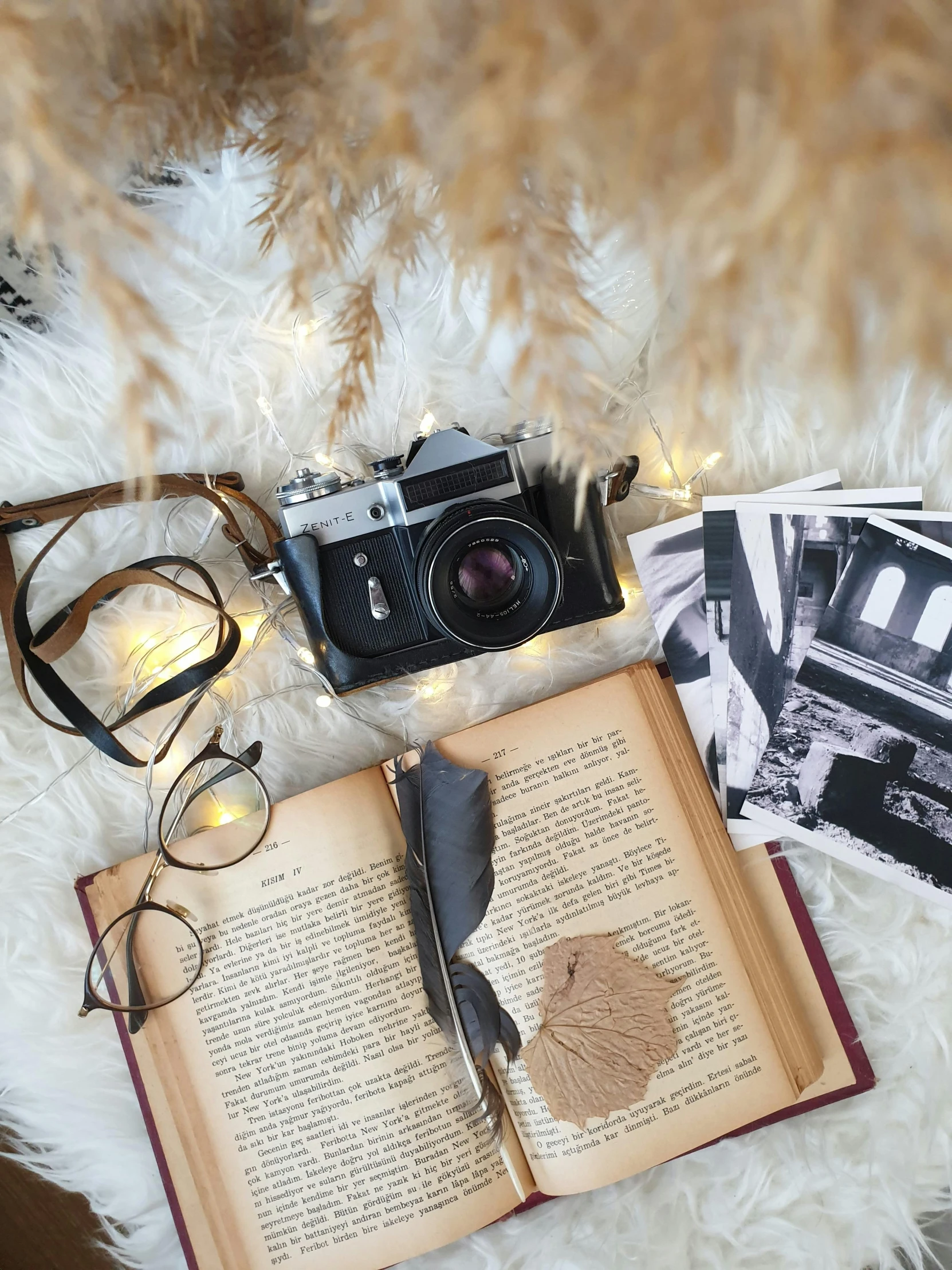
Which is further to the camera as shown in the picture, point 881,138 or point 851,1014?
point 851,1014

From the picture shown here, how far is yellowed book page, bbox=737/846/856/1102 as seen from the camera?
662 millimetres

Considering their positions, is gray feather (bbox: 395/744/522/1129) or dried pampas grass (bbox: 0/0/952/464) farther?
gray feather (bbox: 395/744/522/1129)

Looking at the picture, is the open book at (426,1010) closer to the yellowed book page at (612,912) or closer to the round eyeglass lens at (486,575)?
the yellowed book page at (612,912)

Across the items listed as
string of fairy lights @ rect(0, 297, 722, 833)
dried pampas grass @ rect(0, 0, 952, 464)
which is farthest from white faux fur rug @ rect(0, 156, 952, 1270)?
dried pampas grass @ rect(0, 0, 952, 464)

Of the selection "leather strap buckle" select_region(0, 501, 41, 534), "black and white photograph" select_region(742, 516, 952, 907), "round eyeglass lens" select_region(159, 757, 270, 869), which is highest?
"leather strap buckle" select_region(0, 501, 41, 534)

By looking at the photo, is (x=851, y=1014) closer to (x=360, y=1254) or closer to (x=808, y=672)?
(x=808, y=672)

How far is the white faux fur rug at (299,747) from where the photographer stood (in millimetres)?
659

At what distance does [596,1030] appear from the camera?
24.7 inches

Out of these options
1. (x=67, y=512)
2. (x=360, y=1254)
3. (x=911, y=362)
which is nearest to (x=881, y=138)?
(x=911, y=362)

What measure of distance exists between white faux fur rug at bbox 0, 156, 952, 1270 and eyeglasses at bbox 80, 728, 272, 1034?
0.10ft

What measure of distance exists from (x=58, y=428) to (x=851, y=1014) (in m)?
0.81

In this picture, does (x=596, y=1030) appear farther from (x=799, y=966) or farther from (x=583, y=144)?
(x=583, y=144)

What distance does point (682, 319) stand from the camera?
235 mm

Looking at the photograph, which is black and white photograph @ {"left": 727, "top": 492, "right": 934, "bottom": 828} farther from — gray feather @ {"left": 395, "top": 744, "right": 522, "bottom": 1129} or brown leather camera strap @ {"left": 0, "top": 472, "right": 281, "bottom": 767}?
brown leather camera strap @ {"left": 0, "top": 472, "right": 281, "bottom": 767}
